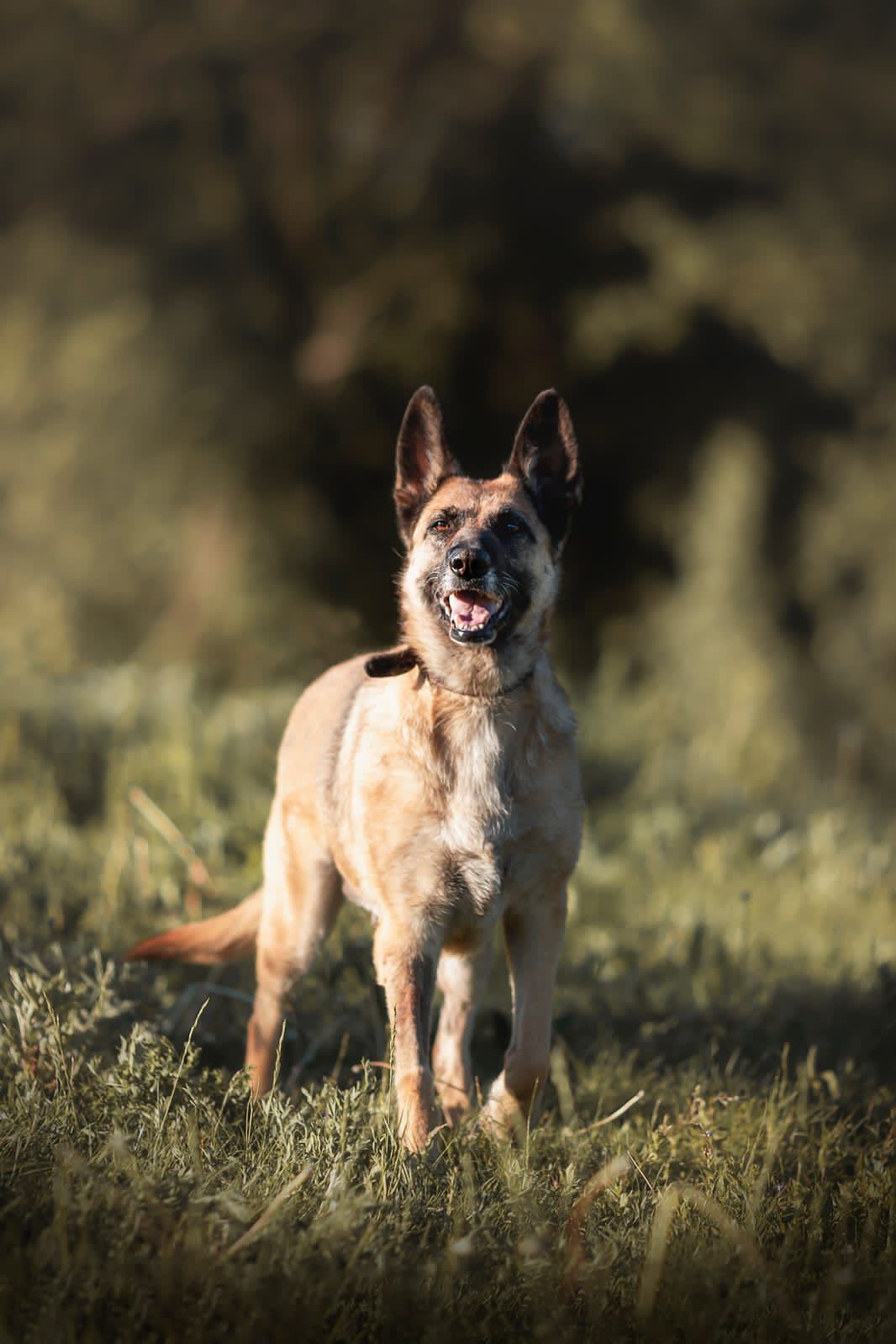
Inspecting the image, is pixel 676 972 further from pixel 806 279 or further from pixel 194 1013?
pixel 806 279

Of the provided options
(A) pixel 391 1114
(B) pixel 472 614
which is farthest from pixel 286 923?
(B) pixel 472 614

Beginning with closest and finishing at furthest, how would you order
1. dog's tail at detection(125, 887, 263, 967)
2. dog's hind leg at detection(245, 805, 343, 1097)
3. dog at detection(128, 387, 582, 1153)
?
dog at detection(128, 387, 582, 1153)
dog's hind leg at detection(245, 805, 343, 1097)
dog's tail at detection(125, 887, 263, 967)

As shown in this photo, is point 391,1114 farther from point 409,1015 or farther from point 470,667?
point 470,667

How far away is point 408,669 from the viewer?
382cm

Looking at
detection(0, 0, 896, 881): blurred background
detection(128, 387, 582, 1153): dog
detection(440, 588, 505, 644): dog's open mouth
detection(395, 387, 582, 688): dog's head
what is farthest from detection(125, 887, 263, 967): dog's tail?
detection(0, 0, 896, 881): blurred background

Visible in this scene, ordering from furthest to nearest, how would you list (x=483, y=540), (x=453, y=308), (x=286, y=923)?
(x=453, y=308) → (x=286, y=923) → (x=483, y=540)

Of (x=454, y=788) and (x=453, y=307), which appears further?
(x=453, y=307)

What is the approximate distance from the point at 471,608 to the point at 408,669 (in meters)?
0.32

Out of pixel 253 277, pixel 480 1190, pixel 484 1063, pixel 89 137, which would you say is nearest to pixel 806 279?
pixel 253 277

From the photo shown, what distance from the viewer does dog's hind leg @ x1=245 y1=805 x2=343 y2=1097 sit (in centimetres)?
406

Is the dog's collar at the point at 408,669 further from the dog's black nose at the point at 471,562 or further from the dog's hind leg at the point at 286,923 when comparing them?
the dog's hind leg at the point at 286,923

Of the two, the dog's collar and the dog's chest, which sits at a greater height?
the dog's collar

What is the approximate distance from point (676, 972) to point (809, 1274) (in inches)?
87.1

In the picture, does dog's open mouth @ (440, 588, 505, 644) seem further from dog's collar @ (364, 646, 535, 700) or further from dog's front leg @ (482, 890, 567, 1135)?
dog's front leg @ (482, 890, 567, 1135)
